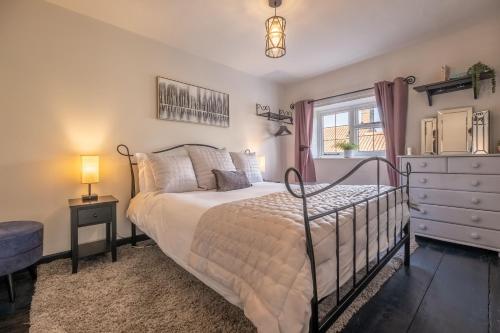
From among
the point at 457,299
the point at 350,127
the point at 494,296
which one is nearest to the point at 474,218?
the point at 494,296

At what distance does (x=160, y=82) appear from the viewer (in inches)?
111

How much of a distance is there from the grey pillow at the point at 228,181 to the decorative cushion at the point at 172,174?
0.25 metres

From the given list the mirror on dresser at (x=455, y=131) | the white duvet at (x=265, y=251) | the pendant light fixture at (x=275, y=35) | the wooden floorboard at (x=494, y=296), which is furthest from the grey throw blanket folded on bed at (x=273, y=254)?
the mirror on dresser at (x=455, y=131)

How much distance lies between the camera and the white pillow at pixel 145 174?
7.79 feet

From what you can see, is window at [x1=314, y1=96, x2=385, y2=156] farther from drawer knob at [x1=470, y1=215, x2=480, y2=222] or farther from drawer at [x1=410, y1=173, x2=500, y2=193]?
drawer knob at [x1=470, y1=215, x2=480, y2=222]

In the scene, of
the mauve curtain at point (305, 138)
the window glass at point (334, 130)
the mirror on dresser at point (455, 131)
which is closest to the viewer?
the mirror on dresser at point (455, 131)

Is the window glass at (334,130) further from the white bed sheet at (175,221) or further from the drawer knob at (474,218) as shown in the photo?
the white bed sheet at (175,221)

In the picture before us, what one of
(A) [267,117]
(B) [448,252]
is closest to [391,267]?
(B) [448,252]

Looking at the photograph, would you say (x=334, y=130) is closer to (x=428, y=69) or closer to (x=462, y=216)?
(x=428, y=69)

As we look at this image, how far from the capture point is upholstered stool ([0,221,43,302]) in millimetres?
1538

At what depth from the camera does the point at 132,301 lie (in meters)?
1.55

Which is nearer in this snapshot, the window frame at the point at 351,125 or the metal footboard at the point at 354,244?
the metal footboard at the point at 354,244

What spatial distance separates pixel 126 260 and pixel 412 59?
158 inches

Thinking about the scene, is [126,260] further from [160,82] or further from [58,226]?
[160,82]
